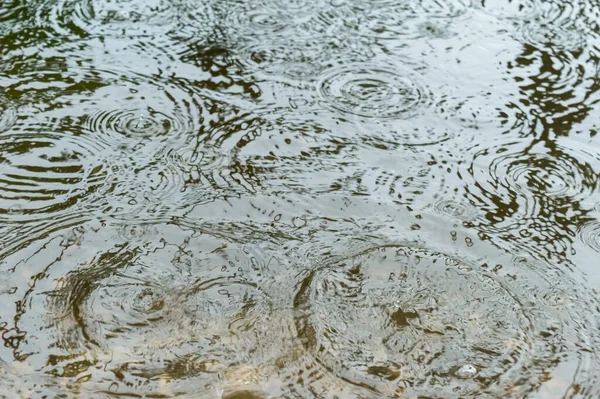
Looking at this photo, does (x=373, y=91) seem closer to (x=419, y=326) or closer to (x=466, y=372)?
(x=419, y=326)

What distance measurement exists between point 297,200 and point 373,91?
3.26 ft

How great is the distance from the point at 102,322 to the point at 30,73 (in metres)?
1.90

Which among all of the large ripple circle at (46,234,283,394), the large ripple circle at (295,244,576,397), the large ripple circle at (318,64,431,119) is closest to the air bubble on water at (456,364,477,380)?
the large ripple circle at (295,244,576,397)

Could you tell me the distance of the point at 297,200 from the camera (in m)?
3.23

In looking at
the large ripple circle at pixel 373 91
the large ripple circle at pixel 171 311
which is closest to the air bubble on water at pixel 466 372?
the large ripple circle at pixel 171 311

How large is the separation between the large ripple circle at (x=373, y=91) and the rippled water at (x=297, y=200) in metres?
0.01

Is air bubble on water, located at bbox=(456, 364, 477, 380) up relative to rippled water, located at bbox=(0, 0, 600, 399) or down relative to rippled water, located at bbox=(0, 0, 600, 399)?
down

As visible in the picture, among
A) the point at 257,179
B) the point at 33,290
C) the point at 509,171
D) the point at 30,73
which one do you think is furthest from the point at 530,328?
the point at 30,73

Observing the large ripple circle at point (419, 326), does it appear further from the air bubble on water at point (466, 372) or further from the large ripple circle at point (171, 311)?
the large ripple circle at point (171, 311)

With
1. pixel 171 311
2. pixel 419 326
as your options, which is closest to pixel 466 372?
pixel 419 326

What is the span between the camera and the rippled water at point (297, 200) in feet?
8.30

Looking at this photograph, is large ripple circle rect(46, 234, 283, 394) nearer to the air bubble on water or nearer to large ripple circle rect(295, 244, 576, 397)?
large ripple circle rect(295, 244, 576, 397)

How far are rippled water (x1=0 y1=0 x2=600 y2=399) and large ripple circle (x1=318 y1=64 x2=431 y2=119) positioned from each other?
14mm

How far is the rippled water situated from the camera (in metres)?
2.53
